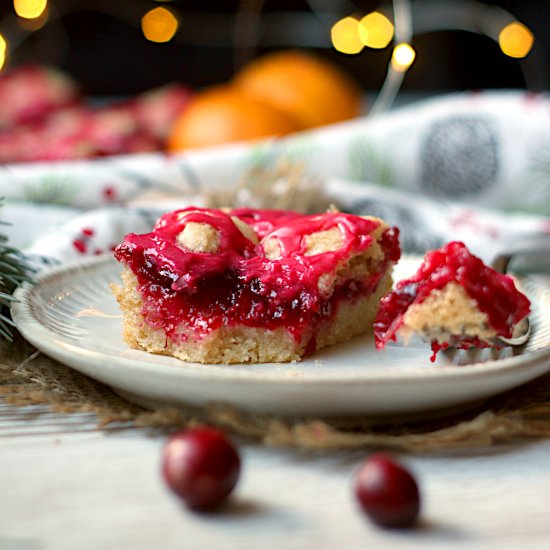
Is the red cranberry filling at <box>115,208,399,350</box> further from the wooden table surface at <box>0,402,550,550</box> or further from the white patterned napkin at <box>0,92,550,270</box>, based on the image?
the white patterned napkin at <box>0,92,550,270</box>

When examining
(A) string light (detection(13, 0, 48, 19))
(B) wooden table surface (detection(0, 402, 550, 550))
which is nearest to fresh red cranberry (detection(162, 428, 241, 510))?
(B) wooden table surface (detection(0, 402, 550, 550))

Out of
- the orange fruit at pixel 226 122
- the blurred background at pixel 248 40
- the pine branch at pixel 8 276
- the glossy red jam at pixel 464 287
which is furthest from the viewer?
the blurred background at pixel 248 40

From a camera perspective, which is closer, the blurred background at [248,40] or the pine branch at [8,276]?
the pine branch at [8,276]

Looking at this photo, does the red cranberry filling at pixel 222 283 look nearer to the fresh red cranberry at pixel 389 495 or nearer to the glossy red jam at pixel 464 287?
the glossy red jam at pixel 464 287

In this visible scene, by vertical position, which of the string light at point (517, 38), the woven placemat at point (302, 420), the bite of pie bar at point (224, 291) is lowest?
the woven placemat at point (302, 420)

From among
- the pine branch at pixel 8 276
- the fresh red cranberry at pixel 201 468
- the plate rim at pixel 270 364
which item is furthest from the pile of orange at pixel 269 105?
the fresh red cranberry at pixel 201 468

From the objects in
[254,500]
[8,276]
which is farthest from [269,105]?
[254,500]

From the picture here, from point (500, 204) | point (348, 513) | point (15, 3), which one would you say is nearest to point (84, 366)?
point (348, 513)
